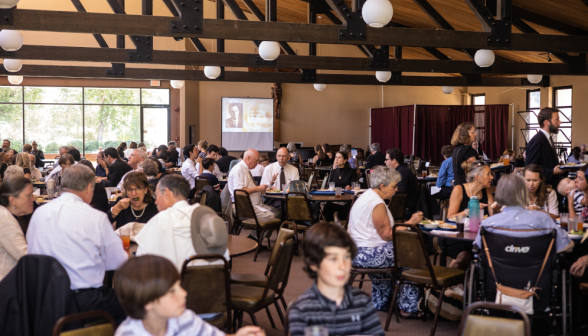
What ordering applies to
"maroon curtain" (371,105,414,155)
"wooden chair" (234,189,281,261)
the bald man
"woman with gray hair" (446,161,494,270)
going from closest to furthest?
"woman with gray hair" (446,161,494,270), "wooden chair" (234,189,281,261), the bald man, "maroon curtain" (371,105,414,155)

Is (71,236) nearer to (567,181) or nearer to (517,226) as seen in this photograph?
(517,226)


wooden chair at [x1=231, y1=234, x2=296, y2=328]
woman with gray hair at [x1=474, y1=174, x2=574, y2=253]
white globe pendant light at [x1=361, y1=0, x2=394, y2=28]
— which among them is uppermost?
white globe pendant light at [x1=361, y1=0, x2=394, y2=28]

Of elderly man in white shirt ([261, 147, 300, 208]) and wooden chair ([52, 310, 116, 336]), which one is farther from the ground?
elderly man in white shirt ([261, 147, 300, 208])

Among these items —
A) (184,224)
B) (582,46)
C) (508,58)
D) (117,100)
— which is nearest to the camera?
(184,224)

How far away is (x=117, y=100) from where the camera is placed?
17.8 metres

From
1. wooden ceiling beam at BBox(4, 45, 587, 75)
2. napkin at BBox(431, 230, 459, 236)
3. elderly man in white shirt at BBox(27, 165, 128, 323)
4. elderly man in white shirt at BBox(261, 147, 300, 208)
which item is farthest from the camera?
wooden ceiling beam at BBox(4, 45, 587, 75)

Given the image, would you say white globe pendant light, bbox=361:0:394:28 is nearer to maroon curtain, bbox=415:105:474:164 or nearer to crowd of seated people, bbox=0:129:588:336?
crowd of seated people, bbox=0:129:588:336

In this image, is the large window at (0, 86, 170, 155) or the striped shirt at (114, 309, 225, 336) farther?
the large window at (0, 86, 170, 155)

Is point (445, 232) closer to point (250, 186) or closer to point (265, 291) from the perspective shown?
point (265, 291)

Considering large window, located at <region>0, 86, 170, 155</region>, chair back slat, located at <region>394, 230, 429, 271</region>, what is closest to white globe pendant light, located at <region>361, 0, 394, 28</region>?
chair back slat, located at <region>394, 230, 429, 271</region>

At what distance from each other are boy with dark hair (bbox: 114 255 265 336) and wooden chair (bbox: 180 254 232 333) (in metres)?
1.08

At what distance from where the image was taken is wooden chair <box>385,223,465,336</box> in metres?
4.00

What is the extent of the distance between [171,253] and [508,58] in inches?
537

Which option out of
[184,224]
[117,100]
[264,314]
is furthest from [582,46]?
[117,100]
